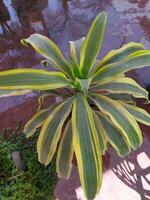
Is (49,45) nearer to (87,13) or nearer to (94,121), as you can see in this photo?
(94,121)

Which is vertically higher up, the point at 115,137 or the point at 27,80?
the point at 27,80

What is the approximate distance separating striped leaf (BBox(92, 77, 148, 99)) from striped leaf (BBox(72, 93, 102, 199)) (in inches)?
7.0

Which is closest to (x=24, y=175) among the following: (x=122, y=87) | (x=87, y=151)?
(x=87, y=151)

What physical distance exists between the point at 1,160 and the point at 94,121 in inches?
20.5

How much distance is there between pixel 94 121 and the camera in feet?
5.36

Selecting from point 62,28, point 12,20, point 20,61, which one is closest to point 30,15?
point 12,20

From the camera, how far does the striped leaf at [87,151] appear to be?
4.45 feet

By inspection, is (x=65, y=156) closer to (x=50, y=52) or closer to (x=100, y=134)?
(x=100, y=134)

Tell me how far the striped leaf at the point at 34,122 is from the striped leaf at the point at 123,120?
30 centimetres

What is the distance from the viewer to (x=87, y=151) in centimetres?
141

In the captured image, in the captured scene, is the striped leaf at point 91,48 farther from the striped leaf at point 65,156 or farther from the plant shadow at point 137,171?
the plant shadow at point 137,171

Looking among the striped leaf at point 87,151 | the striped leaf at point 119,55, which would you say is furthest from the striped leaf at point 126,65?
the striped leaf at point 87,151

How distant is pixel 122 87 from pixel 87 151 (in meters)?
0.41

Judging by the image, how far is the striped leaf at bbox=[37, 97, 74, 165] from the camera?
4.95 feet
